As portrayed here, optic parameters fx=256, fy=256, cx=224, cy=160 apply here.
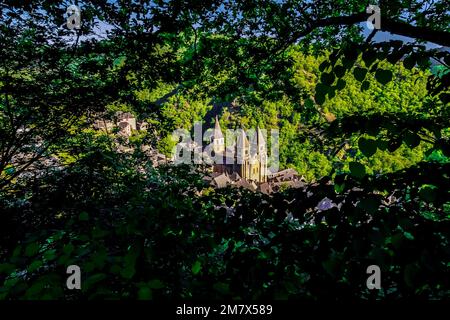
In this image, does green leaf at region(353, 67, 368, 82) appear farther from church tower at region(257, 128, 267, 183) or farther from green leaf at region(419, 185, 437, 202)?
church tower at region(257, 128, 267, 183)

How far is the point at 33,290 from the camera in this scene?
46.4 inches

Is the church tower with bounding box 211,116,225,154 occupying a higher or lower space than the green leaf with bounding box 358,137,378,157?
higher

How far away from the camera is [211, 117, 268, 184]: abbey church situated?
62.8 metres

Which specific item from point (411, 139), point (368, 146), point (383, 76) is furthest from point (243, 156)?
point (383, 76)

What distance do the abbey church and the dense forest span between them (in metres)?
54.2

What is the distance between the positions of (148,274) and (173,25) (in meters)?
3.60

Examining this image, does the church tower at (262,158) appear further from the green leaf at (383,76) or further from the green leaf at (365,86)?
the green leaf at (383,76)

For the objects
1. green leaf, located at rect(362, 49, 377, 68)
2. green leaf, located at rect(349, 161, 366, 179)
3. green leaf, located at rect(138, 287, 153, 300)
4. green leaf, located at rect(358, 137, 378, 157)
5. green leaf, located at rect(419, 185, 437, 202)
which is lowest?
green leaf, located at rect(138, 287, 153, 300)

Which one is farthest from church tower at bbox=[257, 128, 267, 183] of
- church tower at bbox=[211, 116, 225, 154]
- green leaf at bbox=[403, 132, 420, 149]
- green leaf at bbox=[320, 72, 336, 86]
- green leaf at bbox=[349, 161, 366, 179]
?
green leaf at bbox=[320, 72, 336, 86]

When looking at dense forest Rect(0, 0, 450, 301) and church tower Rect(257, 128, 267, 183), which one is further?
church tower Rect(257, 128, 267, 183)

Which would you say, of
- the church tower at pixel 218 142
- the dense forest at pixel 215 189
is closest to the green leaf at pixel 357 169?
the dense forest at pixel 215 189

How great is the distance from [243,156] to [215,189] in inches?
2322
